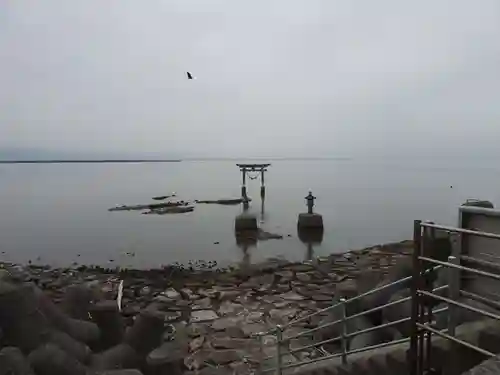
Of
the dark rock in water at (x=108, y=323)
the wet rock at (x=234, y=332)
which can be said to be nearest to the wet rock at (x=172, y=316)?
the wet rock at (x=234, y=332)

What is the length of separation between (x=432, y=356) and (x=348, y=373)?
35.6 inches

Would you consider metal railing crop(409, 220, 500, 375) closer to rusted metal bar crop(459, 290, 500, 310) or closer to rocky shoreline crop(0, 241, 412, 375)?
rusted metal bar crop(459, 290, 500, 310)

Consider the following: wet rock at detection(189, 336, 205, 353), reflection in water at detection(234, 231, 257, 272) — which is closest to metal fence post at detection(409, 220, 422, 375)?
wet rock at detection(189, 336, 205, 353)

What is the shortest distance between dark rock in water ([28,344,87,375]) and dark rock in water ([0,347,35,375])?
0.38 feet

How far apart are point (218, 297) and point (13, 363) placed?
738cm

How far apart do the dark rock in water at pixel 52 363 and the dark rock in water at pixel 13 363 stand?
114 mm

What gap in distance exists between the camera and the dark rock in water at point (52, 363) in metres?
3.96

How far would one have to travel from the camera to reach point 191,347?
7.36 metres

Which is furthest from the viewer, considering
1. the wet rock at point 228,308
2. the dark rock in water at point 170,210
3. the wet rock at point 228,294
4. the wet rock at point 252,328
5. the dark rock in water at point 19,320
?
the dark rock in water at point 170,210

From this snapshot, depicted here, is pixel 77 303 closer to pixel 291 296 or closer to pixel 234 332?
pixel 234 332

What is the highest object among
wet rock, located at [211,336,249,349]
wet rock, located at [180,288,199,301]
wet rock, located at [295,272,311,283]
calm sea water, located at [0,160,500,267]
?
wet rock, located at [211,336,249,349]

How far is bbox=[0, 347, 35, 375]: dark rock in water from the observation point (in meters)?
3.60

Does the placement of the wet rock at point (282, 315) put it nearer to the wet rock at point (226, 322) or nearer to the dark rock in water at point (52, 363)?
the wet rock at point (226, 322)

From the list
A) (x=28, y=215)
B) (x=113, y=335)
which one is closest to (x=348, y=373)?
(x=113, y=335)
